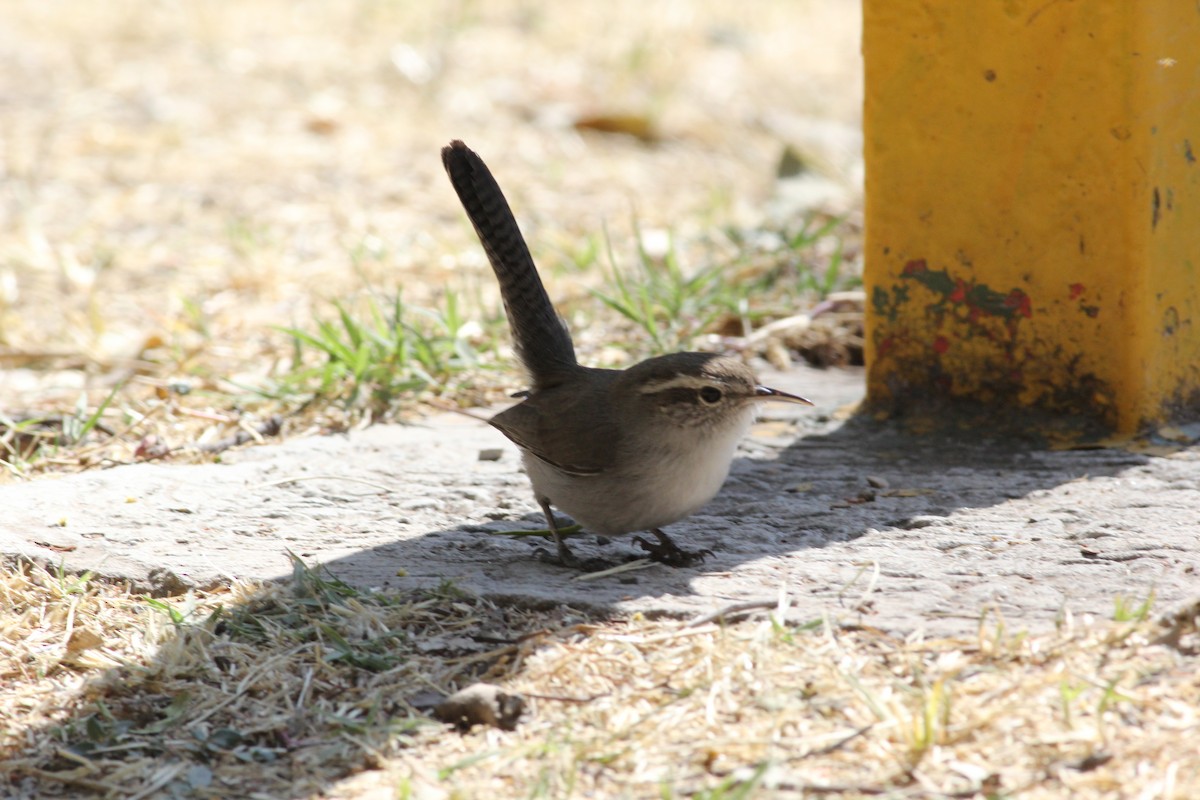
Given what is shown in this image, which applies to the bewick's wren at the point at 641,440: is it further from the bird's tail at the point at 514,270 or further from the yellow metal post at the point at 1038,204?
the yellow metal post at the point at 1038,204

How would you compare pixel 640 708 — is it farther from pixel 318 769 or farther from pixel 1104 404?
pixel 1104 404

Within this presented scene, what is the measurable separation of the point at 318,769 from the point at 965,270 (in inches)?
123

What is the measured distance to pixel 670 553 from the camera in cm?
407

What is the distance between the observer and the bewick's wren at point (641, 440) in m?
3.96

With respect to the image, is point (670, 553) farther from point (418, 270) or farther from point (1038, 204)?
point (418, 270)

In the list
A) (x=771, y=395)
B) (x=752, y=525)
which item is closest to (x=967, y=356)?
(x=752, y=525)

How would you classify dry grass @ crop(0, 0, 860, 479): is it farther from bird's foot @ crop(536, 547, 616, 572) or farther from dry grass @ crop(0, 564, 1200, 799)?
dry grass @ crop(0, 564, 1200, 799)

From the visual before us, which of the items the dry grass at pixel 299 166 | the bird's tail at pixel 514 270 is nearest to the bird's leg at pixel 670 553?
the bird's tail at pixel 514 270

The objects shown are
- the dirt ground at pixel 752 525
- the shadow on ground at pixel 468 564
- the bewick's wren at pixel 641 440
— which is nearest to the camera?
the shadow on ground at pixel 468 564

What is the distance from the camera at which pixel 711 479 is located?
4.02 metres

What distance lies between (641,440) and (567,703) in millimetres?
1002

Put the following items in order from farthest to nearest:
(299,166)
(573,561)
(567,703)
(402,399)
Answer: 1. (299,166)
2. (402,399)
3. (573,561)
4. (567,703)

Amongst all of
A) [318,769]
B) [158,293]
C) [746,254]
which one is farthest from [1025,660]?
[158,293]

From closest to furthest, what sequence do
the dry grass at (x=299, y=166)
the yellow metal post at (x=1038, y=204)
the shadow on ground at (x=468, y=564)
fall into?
the shadow on ground at (x=468, y=564), the yellow metal post at (x=1038, y=204), the dry grass at (x=299, y=166)
